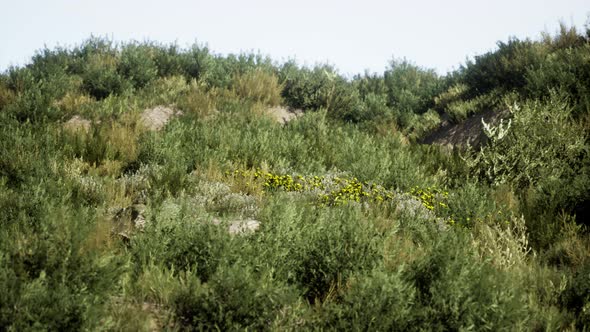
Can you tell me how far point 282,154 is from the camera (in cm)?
941

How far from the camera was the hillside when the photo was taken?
4.04 m

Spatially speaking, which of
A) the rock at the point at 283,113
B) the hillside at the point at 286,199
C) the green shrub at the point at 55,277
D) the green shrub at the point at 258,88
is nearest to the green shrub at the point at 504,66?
the hillside at the point at 286,199

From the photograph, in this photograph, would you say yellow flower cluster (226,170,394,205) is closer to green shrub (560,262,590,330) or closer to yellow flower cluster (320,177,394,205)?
yellow flower cluster (320,177,394,205)

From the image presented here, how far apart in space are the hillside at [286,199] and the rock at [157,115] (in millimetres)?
55

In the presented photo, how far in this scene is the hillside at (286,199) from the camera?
404cm

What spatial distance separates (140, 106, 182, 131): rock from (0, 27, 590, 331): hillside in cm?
6

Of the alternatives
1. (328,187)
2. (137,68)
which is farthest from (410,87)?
(328,187)

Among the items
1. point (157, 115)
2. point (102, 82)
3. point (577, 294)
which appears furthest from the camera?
point (102, 82)

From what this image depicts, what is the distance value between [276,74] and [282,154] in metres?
7.11

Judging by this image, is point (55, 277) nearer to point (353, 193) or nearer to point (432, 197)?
point (353, 193)

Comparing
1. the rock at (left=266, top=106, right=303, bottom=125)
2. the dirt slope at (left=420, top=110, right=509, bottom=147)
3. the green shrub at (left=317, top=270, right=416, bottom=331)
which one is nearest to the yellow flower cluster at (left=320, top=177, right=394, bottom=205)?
the green shrub at (left=317, top=270, right=416, bottom=331)

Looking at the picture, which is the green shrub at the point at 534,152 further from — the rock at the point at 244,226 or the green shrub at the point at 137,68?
the green shrub at the point at 137,68

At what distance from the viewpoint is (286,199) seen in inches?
249

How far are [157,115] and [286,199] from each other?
6.71m
